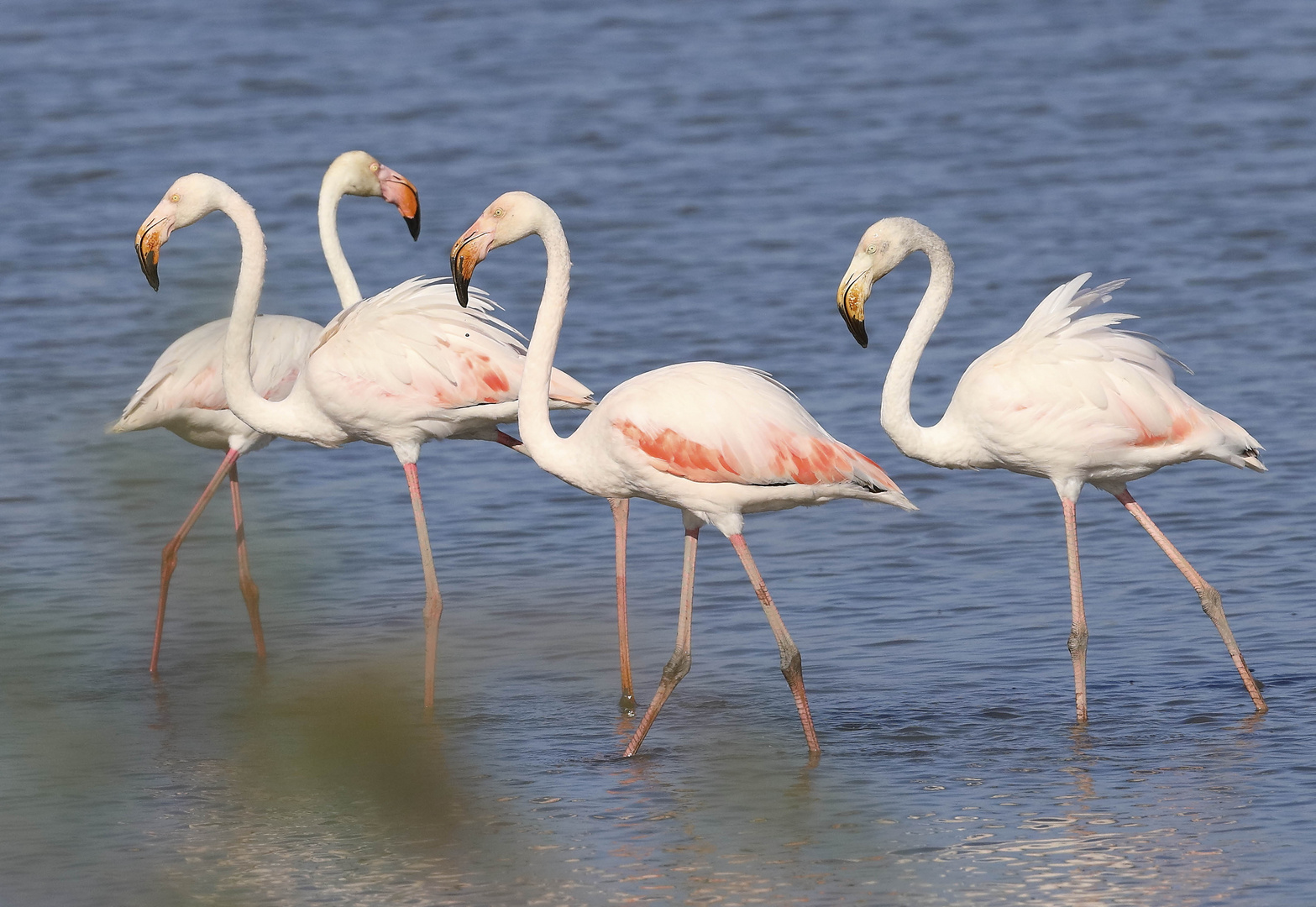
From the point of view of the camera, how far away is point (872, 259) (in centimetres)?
596

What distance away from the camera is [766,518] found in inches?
324

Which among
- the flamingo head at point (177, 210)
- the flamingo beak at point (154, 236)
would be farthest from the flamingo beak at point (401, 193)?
the flamingo beak at point (154, 236)

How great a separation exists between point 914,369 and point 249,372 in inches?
90.8

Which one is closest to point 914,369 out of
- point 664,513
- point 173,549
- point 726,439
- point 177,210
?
point 726,439

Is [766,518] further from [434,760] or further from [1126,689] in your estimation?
[434,760]

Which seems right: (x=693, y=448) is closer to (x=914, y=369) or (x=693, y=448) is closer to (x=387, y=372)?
(x=914, y=369)

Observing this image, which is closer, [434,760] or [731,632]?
[434,760]

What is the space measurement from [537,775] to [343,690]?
405 cm

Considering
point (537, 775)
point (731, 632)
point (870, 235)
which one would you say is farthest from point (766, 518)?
point (537, 775)

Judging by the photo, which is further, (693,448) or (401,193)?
(401,193)

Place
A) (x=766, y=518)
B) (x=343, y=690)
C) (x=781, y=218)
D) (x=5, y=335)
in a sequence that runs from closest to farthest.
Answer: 1. (x=343, y=690)
2. (x=766, y=518)
3. (x=5, y=335)
4. (x=781, y=218)

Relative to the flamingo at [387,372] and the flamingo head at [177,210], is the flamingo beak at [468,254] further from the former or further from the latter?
the flamingo head at [177,210]

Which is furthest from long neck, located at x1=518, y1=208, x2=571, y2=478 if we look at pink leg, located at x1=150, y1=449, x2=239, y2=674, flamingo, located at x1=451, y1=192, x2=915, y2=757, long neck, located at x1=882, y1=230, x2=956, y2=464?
pink leg, located at x1=150, y1=449, x2=239, y2=674

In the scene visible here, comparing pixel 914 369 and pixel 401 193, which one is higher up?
pixel 401 193
